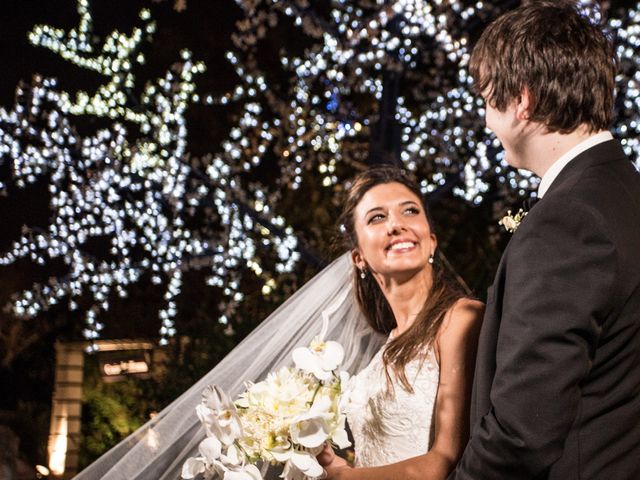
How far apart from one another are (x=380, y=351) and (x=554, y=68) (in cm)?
174

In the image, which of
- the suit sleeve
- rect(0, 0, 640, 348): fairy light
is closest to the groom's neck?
the suit sleeve

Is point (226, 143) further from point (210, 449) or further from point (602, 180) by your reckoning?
point (602, 180)

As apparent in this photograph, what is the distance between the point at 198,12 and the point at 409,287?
7526 millimetres

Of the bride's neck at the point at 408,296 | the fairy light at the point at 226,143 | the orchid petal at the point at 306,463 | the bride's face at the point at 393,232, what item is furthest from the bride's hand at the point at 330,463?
the fairy light at the point at 226,143

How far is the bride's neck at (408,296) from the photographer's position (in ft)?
10.6

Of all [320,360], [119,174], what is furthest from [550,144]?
[119,174]

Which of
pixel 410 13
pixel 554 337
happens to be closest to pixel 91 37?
pixel 410 13

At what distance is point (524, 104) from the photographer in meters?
1.89

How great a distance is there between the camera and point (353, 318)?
3.61 m

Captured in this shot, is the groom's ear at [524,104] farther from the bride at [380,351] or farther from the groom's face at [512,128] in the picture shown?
the bride at [380,351]

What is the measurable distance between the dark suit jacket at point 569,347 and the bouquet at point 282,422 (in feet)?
2.45

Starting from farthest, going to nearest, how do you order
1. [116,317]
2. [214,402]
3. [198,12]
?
[116,317]
[198,12]
[214,402]

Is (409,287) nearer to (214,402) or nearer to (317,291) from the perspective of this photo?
(317,291)

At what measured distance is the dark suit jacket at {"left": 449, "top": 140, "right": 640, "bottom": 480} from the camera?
159 cm
